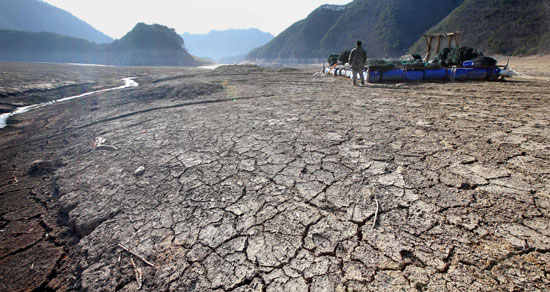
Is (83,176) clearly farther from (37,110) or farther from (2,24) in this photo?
(2,24)

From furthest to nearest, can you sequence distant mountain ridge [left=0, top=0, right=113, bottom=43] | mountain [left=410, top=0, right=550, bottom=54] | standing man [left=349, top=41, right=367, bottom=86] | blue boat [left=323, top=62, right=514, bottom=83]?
1. distant mountain ridge [left=0, top=0, right=113, bottom=43]
2. mountain [left=410, top=0, right=550, bottom=54]
3. standing man [left=349, top=41, right=367, bottom=86]
4. blue boat [left=323, top=62, right=514, bottom=83]

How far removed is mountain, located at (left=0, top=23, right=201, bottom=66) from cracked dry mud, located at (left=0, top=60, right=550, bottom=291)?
5922cm

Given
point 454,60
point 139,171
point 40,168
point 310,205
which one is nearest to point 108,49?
point 40,168

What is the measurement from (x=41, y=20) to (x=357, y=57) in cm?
16044

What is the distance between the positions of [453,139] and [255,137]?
2716 millimetres

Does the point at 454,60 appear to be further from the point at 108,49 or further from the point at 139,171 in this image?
the point at 108,49

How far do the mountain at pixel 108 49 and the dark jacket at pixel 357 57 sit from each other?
5604 cm

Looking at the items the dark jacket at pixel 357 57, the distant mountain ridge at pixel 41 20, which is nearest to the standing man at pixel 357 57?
the dark jacket at pixel 357 57

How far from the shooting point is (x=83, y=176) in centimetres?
286

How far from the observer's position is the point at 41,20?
104000 millimetres

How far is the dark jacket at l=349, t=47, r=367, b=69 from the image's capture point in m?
6.95

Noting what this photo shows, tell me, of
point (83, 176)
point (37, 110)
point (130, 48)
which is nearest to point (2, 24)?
point (130, 48)

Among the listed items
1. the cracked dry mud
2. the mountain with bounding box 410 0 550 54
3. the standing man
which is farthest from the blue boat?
the mountain with bounding box 410 0 550 54

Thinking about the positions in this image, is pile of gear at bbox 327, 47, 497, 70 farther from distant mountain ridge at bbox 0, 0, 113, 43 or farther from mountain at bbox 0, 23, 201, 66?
distant mountain ridge at bbox 0, 0, 113, 43
